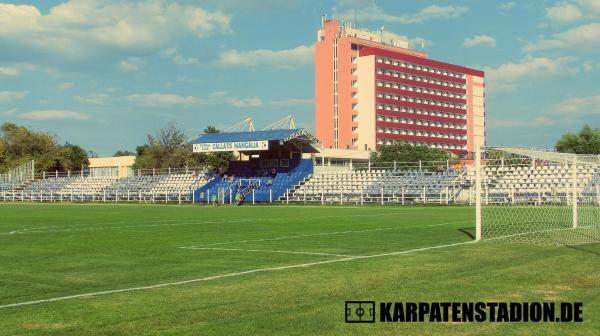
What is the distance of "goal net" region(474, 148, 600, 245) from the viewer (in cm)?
1888

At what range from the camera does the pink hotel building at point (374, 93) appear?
472ft

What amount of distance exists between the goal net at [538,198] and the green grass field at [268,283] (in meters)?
2.57

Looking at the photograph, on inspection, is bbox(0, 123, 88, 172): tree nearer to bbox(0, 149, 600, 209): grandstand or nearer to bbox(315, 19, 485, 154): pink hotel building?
bbox(0, 149, 600, 209): grandstand

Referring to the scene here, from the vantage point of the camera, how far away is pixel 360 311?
8.03 metres

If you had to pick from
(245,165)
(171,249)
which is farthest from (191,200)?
(171,249)

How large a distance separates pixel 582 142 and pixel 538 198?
6282 cm

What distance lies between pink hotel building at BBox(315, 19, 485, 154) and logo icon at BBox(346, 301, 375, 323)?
13391 cm

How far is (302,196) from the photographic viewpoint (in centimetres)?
6159

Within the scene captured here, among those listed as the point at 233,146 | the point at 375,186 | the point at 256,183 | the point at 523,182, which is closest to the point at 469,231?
the point at 523,182

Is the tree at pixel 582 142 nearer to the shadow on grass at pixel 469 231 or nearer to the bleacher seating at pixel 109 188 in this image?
the bleacher seating at pixel 109 188

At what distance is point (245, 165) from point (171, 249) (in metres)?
53.5

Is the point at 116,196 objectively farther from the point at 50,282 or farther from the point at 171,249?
the point at 50,282

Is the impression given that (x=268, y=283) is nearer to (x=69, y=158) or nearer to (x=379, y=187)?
(x=379, y=187)

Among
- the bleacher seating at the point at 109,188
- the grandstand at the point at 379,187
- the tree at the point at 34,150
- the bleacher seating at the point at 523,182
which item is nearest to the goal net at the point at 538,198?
the bleacher seating at the point at 523,182
